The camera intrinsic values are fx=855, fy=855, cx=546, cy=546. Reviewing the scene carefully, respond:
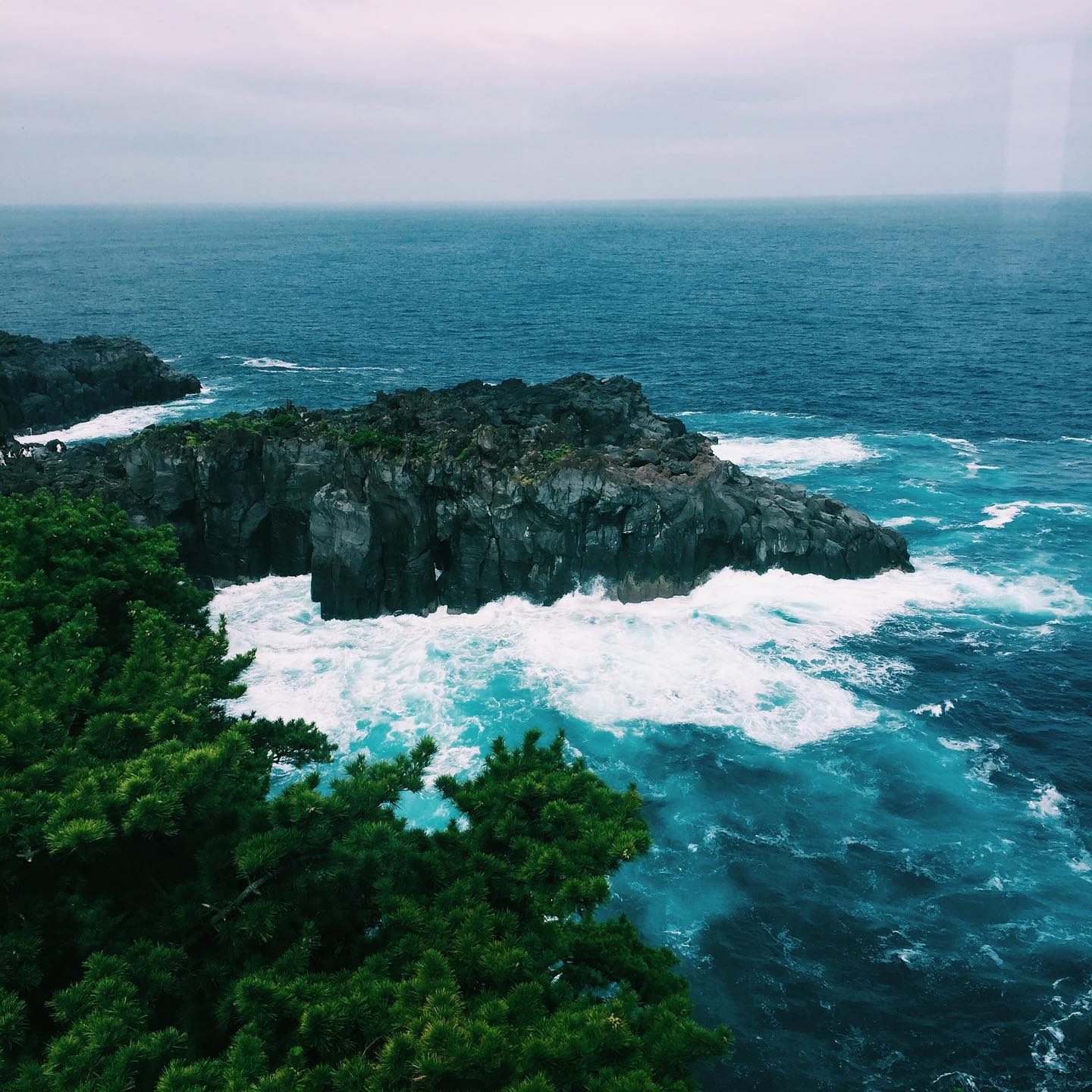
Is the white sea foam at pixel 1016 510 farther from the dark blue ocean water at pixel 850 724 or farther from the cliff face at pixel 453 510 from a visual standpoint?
the cliff face at pixel 453 510

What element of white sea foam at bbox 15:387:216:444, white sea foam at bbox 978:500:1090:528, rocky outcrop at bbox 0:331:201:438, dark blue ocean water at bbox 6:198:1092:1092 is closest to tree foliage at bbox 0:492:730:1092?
dark blue ocean water at bbox 6:198:1092:1092

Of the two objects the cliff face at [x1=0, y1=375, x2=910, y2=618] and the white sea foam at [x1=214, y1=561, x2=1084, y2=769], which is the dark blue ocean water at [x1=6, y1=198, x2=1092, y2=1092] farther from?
the cliff face at [x1=0, y1=375, x2=910, y2=618]

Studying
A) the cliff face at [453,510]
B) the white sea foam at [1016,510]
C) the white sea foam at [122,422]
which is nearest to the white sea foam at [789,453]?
the white sea foam at [1016,510]

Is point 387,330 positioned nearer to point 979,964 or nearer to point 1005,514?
point 1005,514

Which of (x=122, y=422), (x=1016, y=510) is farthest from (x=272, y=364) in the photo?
(x=1016, y=510)

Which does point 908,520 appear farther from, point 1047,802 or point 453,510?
point 453,510

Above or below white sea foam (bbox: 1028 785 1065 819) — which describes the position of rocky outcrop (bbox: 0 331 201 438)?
above
